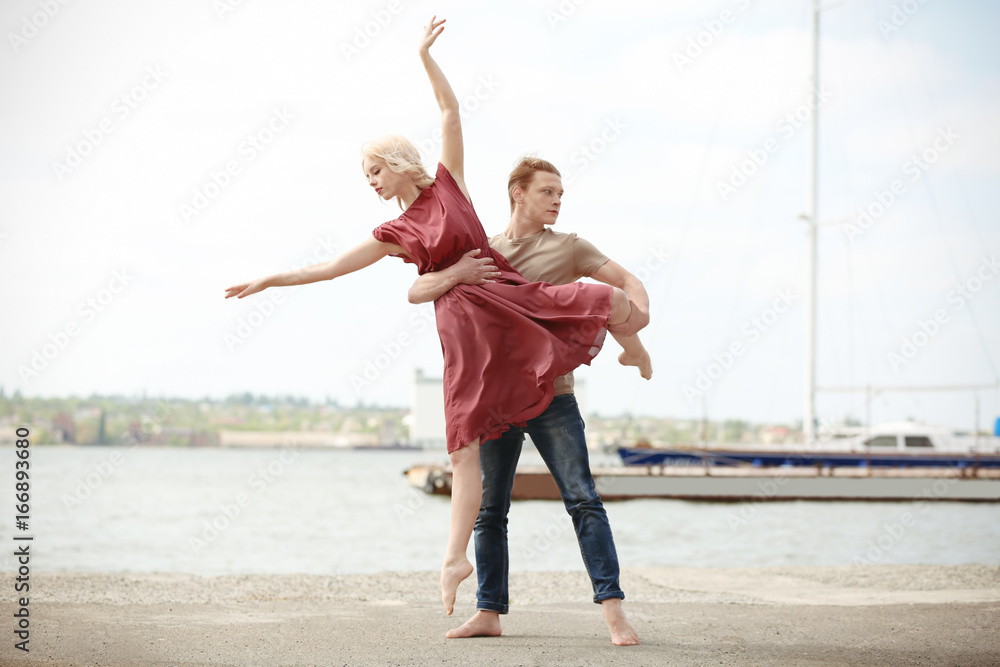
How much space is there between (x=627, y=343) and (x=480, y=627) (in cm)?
124

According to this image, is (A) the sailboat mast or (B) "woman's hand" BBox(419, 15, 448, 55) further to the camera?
(A) the sailboat mast

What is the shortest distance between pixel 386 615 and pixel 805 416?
25.6 meters

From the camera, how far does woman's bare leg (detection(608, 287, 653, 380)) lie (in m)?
3.27

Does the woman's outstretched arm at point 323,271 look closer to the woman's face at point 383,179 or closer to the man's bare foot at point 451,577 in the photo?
the woman's face at point 383,179

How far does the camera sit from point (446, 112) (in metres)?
3.52

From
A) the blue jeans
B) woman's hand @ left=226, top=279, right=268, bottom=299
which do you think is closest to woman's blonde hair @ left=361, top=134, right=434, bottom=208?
woman's hand @ left=226, top=279, right=268, bottom=299

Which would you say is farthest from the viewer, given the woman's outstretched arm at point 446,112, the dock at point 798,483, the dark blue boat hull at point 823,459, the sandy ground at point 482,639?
the dark blue boat hull at point 823,459

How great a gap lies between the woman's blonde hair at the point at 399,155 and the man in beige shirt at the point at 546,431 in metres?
0.36

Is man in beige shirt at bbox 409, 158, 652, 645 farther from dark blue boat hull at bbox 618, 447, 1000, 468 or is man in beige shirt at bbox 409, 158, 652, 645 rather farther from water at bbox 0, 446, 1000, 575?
dark blue boat hull at bbox 618, 447, 1000, 468

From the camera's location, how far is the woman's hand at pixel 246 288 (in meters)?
3.37

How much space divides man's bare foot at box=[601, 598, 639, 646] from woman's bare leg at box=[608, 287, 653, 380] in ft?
→ 2.87

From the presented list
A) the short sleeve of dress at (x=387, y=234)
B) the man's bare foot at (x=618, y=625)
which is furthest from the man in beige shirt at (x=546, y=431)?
the short sleeve of dress at (x=387, y=234)

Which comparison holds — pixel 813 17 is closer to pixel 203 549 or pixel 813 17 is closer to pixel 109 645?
pixel 203 549

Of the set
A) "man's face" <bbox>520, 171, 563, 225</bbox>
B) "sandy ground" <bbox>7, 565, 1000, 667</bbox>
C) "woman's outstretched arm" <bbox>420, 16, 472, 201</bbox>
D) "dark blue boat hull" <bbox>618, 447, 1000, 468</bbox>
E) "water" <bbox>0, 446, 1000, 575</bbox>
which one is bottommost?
"water" <bbox>0, 446, 1000, 575</bbox>
